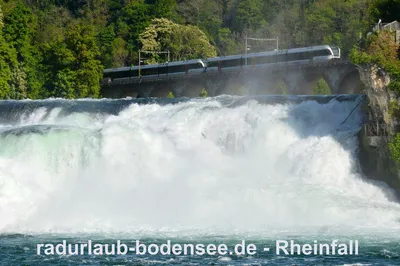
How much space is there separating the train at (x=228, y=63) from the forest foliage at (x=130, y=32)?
3.36 metres

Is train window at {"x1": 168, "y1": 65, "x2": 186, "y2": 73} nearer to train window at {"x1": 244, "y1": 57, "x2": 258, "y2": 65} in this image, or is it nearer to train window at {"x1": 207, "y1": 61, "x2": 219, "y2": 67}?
train window at {"x1": 207, "y1": 61, "x2": 219, "y2": 67}

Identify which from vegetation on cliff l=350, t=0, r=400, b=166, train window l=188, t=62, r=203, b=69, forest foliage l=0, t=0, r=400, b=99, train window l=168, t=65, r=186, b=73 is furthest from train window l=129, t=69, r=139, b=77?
vegetation on cliff l=350, t=0, r=400, b=166

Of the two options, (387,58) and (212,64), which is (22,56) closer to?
(212,64)

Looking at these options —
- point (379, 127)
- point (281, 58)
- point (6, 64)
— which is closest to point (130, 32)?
point (6, 64)

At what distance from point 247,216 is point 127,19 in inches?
3633

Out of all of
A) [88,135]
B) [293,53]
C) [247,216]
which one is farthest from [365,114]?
[293,53]

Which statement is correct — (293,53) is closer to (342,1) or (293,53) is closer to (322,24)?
(322,24)

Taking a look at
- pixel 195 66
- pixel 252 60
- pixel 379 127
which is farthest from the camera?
pixel 195 66

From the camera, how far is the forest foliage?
9112 cm

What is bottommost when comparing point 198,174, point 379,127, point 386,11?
point 198,174

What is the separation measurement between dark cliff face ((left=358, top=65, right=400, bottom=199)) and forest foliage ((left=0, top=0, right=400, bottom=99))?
2815 centimetres

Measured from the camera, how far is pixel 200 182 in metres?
44.8

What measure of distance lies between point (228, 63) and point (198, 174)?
49.1 meters

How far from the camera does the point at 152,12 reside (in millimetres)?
127312
